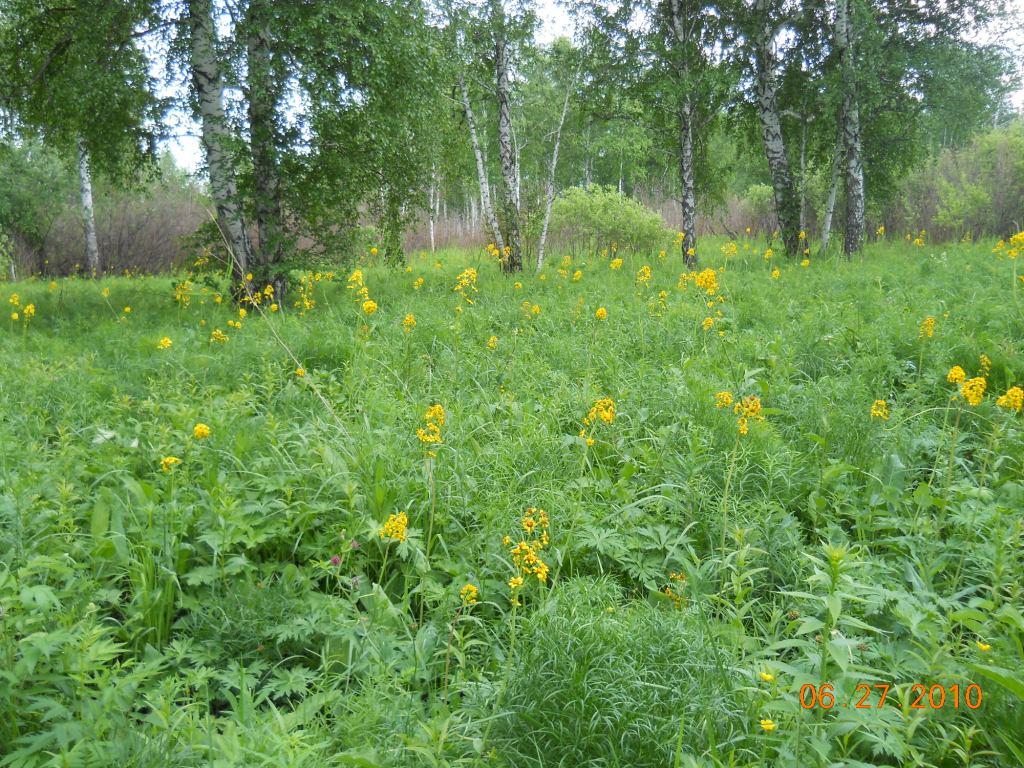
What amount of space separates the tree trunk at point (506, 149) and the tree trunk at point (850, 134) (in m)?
5.27

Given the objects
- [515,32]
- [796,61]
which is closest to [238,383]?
[515,32]

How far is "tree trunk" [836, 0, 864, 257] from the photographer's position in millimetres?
9641

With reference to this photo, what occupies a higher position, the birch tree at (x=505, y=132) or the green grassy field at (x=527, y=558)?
the birch tree at (x=505, y=132)

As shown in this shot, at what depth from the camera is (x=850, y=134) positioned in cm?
1017

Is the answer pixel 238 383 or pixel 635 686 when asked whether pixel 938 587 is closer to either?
pixel 635 686

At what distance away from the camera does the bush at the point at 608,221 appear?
13719 mm

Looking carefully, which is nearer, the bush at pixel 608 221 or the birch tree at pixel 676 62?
the birch tree at pixel 676 62

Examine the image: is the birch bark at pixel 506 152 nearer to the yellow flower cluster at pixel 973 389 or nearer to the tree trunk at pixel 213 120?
the tree trunk at pixel 213 120

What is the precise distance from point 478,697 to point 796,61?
1328 centimetres

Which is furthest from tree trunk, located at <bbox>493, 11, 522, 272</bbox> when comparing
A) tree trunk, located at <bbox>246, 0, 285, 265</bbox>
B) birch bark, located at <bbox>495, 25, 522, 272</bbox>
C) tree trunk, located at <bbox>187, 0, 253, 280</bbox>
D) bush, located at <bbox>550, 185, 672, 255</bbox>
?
tree trunk, located at <bbox>187, 0, 253, 280</bbox>

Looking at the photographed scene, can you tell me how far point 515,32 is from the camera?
36.1 feet
